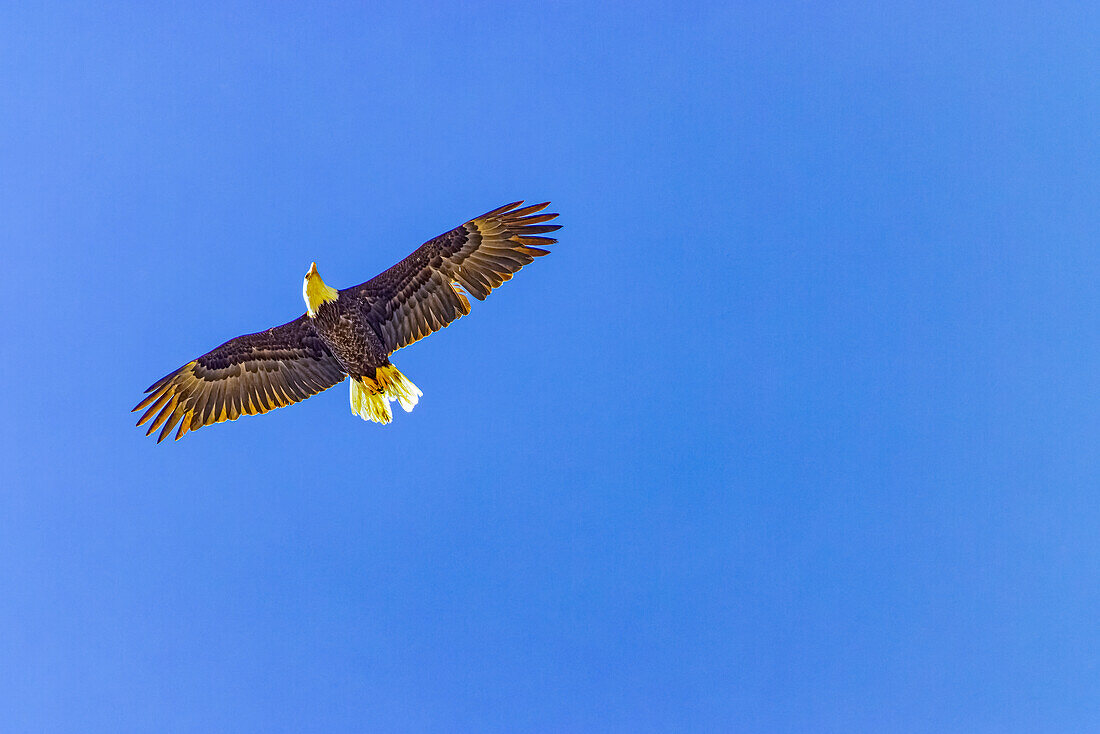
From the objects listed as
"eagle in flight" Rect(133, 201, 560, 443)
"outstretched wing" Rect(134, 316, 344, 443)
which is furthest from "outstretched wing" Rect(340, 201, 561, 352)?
"outstretched wing" Rect(134, 316, 344, 443)

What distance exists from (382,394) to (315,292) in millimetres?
1769

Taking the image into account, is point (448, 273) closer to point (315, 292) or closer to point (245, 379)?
point (315, 292)

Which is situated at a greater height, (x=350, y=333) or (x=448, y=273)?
(x=448, y=273)

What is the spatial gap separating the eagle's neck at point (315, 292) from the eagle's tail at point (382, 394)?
123cm

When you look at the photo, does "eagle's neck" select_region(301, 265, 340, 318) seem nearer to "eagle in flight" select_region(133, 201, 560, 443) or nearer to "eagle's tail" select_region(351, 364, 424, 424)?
"eagle in flight" select_region(133, 201, 560, 443)

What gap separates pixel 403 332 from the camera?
47.0ft

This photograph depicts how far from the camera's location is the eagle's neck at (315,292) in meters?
13.9

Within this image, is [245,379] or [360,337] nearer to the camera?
[360,337]

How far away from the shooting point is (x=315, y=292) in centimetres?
1388

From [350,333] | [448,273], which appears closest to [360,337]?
[350,333]

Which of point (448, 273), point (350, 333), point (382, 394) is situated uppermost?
point (448, 273)

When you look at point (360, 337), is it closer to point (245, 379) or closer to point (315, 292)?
point (315, 292)

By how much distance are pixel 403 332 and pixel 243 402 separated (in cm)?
261

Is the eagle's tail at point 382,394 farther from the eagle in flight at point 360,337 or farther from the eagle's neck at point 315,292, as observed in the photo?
the eagle's neck at point 315,292
